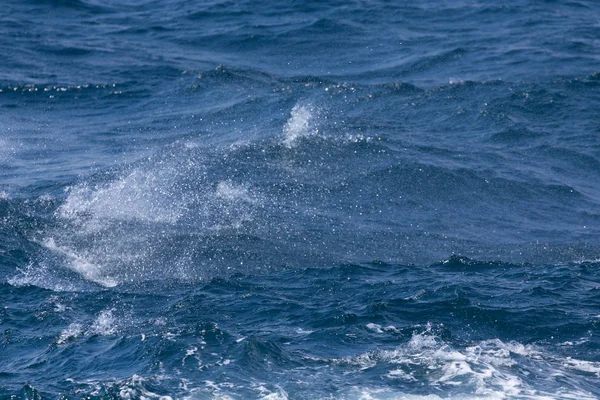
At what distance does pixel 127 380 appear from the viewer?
1914cm

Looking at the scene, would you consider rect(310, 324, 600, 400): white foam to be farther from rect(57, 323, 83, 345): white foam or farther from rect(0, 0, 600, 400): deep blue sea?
rect(57, 323, 83, 345): white foam

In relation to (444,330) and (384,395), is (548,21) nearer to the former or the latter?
(444,330)

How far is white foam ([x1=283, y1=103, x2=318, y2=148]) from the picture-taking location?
3444cm

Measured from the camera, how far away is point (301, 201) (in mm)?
29875

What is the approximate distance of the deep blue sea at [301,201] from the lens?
20.0 meters

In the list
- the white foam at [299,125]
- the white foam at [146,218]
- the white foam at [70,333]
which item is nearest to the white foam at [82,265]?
the white foam at [146,218]

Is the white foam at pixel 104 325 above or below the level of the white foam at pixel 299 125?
below

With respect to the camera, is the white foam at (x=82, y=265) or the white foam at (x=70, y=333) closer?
the white foam at (x=70, y=333)

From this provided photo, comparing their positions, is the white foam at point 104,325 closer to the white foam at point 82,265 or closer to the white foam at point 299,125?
the white foam at point 82,265

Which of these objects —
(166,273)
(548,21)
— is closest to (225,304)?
(166,273)

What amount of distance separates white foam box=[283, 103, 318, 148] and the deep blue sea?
0.22m

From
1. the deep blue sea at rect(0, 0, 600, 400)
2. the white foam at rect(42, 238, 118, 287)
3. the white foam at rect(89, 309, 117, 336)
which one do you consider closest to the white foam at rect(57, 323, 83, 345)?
the deep blue sea at rect(0, 0, 600, 400)

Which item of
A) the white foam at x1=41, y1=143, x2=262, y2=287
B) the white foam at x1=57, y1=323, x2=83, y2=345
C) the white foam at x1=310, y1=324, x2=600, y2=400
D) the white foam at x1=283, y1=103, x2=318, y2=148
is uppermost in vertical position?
the white foam at x1=283, y1=103, x2=318, y2=148

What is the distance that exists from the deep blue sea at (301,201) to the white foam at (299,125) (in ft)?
0.72
